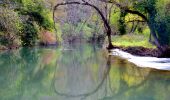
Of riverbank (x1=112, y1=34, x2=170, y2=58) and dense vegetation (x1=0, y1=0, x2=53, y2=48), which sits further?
dense vegetation (x1=0, y1=0, x2=53, y2=48)

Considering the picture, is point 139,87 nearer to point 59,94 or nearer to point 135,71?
point 59,94

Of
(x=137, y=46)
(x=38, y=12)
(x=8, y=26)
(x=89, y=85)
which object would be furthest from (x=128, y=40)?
(x=89, y=85)

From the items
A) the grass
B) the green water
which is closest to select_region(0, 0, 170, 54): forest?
the grass

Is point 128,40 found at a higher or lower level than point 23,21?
lower

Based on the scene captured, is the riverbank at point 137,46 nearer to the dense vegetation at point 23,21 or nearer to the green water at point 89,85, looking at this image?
the green water at point 89,85

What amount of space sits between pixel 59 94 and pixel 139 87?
10.3 ft

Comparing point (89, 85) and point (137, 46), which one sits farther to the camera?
point (137, 46)

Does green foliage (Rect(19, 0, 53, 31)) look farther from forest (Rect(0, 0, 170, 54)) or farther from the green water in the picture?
the green water

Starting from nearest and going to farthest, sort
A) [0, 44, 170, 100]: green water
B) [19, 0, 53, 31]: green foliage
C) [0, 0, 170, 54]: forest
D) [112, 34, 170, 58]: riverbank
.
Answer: [0, 44, 170, 100]: green water < [0, 0, 170, 54]: forest < [112, 34, 170, 58]: riverbank < [19, 0, 53, 31]: green foliage

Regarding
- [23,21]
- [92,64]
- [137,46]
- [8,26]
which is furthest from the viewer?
[23,21]

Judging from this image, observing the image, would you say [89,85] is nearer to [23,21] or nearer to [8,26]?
[8,26]

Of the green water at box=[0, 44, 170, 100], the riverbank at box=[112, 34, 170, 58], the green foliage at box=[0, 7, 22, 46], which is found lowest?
the green water at box=[0, 44, 170, 100]

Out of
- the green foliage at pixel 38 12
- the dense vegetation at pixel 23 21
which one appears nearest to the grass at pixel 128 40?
the dense vegetation at pixel 23 21

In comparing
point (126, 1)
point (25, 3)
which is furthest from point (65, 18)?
point (126, 1)
